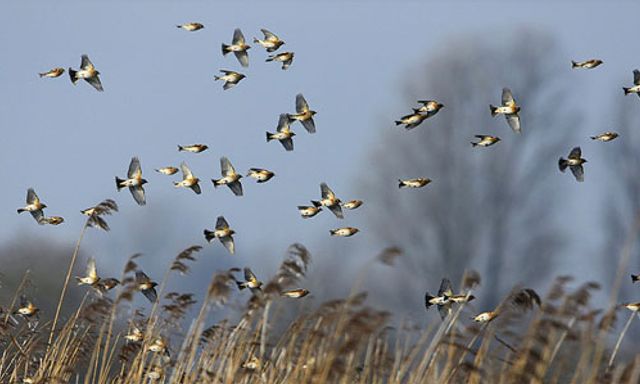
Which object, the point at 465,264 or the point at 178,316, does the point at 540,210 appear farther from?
the point at 178,316

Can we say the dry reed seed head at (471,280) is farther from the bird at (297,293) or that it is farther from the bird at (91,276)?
the bird at (91,276)

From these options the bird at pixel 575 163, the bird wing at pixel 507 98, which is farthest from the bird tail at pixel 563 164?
the bird wing at pixel 507 98

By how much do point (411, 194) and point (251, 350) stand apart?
88.7 ft

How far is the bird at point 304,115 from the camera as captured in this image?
34.1 feet

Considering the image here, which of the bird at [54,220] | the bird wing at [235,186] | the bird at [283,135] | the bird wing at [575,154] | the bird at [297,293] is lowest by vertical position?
the bird at [297,293]

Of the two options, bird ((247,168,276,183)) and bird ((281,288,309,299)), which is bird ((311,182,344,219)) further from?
bird ((281,288,309,299))

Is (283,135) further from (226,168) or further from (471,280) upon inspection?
(471,280)

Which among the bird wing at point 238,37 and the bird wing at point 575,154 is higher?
the bird wing at point 238,37

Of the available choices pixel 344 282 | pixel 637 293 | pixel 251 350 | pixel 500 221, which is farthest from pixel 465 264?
pixel 251 350

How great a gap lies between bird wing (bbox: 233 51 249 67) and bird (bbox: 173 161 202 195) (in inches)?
50.7

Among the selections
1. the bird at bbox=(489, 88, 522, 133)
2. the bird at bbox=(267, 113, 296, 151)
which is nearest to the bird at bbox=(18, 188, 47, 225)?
the bird at bbox=(267, 113, 296, 151)

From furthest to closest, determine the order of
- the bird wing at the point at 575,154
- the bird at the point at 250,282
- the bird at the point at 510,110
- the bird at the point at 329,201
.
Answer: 1. the bird wing at the point at 575,154
2. the bird at the point at 510,110
3. the bird at the point at 329,201
4. the bird at the point at 250,282

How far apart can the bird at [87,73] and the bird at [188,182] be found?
1.18m

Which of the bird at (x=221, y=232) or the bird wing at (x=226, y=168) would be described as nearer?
the bird at (x=221, y=232)
